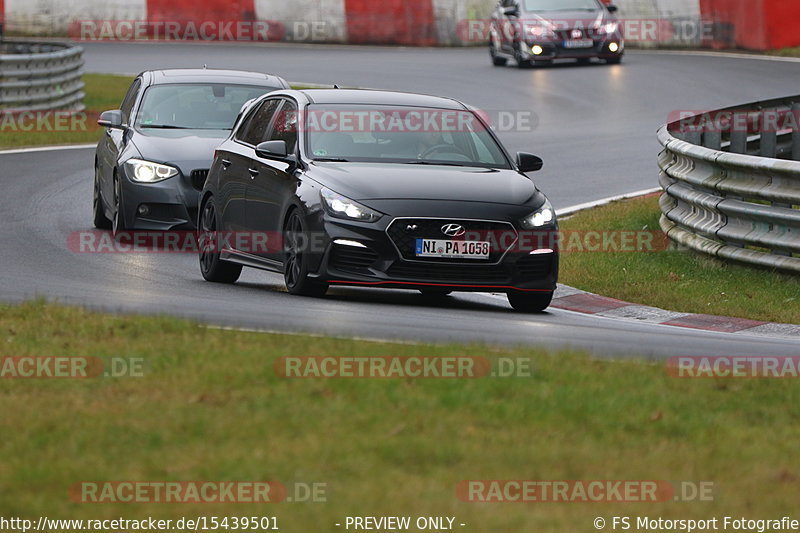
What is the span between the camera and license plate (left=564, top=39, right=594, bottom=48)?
35.3m

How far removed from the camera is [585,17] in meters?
35.1

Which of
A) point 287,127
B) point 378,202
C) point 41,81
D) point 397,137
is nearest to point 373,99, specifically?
point 397,137

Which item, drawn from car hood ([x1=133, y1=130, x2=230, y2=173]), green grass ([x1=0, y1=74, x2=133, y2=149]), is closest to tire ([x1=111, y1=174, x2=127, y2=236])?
car hood ([x1=133, y1=130, x2=230, y2=173])

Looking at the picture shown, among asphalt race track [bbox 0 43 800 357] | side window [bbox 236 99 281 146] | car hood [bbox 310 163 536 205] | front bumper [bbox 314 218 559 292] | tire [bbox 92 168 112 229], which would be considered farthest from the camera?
tire [bbox 92 168 112 229]

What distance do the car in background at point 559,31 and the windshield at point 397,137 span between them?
23.1 meters

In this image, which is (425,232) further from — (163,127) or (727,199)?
(163,127)

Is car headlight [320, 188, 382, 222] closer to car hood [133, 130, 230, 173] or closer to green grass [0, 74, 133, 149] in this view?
car hood [133, 130, 230, 173]

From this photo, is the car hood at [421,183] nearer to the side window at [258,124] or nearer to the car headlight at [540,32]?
the side window at [258,124]

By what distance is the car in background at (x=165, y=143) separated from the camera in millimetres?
15008

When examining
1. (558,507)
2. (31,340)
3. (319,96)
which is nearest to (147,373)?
(31,340)

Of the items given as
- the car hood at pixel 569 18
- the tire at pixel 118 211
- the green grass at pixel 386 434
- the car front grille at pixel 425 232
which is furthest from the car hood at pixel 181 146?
the car hood at pixel 569 18

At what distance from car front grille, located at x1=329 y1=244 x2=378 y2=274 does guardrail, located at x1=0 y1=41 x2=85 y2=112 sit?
58.1 feet

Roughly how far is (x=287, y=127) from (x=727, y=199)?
3.89m

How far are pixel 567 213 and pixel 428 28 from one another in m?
25.3
